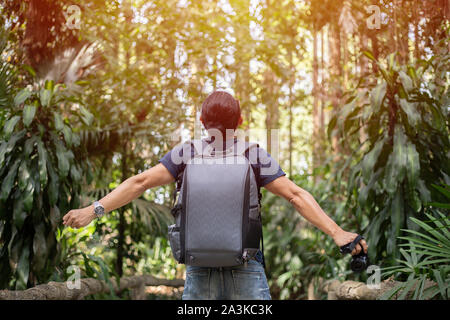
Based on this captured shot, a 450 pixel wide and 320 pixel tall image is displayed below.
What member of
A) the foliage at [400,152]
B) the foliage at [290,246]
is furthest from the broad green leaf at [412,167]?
the foliage at [290,246]

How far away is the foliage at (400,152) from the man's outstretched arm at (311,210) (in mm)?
2161

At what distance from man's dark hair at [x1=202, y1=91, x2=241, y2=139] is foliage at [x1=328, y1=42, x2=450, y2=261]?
2.30 meters

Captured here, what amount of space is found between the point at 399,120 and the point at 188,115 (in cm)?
321

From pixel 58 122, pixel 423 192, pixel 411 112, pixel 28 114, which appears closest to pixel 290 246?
pixel 423 192

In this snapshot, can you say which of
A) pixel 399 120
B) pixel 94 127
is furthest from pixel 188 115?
pixel 399 120

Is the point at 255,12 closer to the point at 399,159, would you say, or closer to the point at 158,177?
the point at 399,159

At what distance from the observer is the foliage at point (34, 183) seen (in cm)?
380

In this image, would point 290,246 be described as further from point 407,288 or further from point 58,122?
point 407,288

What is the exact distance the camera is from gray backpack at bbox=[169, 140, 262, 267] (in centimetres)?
168

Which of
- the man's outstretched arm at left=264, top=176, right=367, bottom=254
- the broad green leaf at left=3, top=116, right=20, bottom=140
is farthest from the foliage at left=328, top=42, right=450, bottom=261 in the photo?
the broad green leaf at left=3, top=116, right=20, bottom=140

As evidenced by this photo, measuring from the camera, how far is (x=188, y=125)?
22.1 ft

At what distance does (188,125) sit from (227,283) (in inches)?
201

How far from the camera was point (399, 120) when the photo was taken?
404 centimetres

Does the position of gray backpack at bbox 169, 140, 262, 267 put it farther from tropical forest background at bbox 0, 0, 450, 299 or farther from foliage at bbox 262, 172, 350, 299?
foliage at bbox 262, 172, 350, 299
